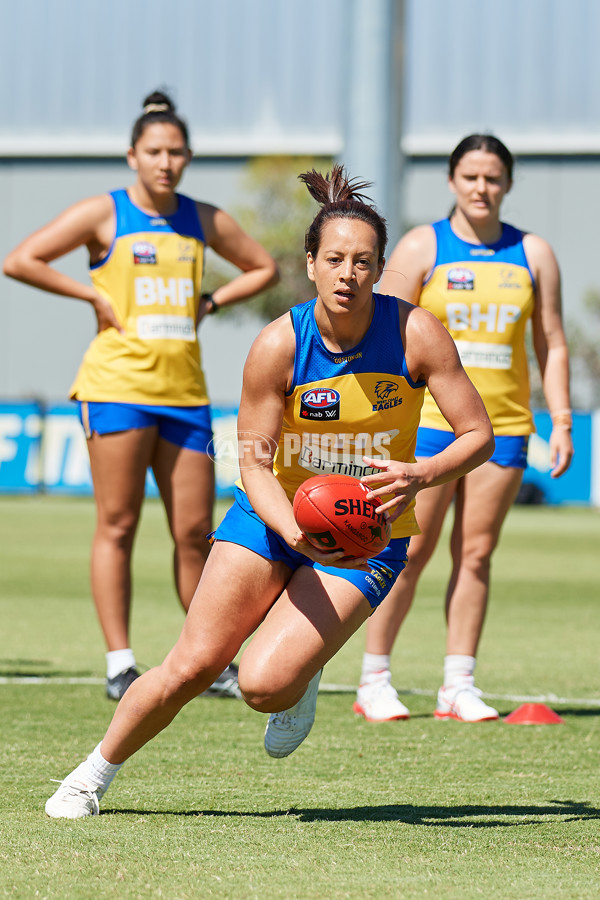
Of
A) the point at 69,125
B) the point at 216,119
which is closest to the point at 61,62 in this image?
the point at 69,125

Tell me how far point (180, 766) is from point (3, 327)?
115 ft

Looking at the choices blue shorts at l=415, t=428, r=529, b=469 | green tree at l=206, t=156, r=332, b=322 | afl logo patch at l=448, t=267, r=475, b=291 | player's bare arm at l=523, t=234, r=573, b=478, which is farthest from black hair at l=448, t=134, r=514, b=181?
green tree at l=206, t=156, r=332, b=322

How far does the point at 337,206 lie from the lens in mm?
3719

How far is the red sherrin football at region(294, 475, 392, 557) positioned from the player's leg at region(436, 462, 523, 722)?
2.11 metres

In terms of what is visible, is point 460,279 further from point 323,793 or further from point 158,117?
point 323,793

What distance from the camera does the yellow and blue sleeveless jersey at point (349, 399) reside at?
368 centimetres

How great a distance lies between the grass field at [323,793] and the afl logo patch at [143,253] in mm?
1930

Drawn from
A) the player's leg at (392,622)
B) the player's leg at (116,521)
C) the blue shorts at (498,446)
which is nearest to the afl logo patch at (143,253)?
the player's leg at (116,521)

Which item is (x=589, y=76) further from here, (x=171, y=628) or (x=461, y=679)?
(x=461, y=679)

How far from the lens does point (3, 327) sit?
3825cm

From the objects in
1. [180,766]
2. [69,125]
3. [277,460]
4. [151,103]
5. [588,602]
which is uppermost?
[69,125]

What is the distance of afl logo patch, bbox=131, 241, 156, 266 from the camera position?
18.9ft

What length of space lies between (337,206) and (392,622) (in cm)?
231

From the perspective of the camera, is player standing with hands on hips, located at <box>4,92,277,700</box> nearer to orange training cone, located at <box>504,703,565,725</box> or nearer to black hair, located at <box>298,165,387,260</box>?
orange training cone, located at <box>504,703,565,725</box>
